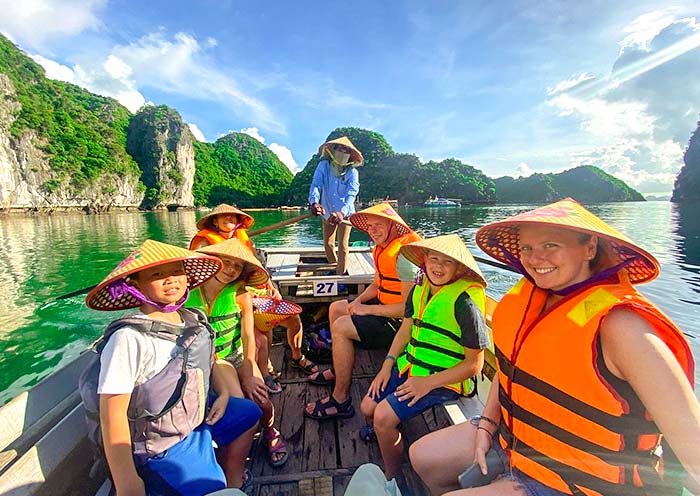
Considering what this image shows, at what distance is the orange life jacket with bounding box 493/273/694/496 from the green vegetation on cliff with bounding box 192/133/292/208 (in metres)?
74.1

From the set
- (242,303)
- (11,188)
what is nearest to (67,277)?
(242,303)

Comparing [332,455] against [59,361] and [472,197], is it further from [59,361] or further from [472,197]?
[472,197]

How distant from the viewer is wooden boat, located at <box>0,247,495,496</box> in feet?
4.44

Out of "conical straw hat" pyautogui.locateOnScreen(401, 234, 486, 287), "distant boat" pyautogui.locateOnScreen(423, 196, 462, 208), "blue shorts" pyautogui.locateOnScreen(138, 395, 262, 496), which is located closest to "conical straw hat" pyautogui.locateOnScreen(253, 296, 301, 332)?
"blue shorts" pyautogui.locateOnScreen(138, 395, 262, 496)

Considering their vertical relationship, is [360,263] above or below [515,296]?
below

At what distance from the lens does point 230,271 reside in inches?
87.3

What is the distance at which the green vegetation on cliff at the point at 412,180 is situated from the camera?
248 ft

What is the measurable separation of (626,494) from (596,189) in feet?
381

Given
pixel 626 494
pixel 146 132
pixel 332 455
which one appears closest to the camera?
pixel 626 494

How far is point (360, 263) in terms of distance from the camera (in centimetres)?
507

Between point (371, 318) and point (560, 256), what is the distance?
1606 millimetres

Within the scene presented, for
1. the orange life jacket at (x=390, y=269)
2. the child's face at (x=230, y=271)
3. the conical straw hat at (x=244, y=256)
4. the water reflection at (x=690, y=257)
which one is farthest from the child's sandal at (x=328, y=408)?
the water reflection at (x=690, y=257)

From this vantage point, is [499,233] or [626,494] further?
[499,233]

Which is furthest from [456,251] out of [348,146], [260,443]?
[348,146]
